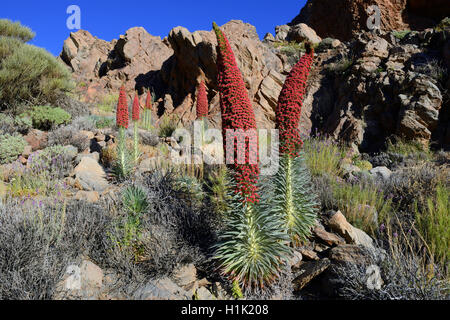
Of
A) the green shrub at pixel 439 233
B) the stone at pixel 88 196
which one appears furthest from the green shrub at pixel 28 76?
the green shrub at pixel 439 233

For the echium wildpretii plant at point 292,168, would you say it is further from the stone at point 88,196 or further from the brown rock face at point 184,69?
the brown rock face at point 184,69

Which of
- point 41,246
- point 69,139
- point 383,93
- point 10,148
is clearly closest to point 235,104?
point 41,246

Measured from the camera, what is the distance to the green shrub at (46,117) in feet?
25.1

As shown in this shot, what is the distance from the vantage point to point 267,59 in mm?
10477

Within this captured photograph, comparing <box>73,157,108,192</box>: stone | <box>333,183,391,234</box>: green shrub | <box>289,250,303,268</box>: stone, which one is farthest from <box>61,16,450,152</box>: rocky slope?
<box>289,250,303,268</box>: stone

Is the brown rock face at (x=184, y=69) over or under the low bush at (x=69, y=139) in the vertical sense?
over

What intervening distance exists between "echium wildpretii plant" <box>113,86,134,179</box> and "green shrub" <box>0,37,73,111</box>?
18.3 ft

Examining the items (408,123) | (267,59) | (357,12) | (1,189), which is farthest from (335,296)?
(357,12)

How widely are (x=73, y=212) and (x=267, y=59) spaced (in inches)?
374

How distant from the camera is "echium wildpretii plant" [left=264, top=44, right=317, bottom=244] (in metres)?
2.44

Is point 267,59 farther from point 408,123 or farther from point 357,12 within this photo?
point 357,12

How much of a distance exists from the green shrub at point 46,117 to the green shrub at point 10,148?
1.56 m

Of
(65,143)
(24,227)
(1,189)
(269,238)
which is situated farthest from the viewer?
(65,143)

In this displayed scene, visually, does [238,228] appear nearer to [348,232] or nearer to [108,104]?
[348,232]
